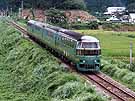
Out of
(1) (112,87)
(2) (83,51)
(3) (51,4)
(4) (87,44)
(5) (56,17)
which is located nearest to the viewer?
Answer: (1) (112,87)

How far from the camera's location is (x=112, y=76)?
94.5 feet

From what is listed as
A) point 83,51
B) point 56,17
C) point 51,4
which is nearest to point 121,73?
point 83,51

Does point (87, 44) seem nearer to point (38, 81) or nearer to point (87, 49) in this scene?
point (87, 49)

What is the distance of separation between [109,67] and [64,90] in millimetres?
9053

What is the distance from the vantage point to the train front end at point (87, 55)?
93.7 ft

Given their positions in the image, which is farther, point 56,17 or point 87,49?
point 56,17

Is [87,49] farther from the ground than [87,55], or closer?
farther from the ground

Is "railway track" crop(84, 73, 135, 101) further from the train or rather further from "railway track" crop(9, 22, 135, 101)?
the train

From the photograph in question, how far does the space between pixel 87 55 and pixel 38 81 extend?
14.0 ft

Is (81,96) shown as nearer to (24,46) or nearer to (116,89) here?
(116,89)

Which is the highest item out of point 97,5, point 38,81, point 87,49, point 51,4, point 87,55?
point 51,4

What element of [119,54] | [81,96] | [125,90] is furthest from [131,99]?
[119,54]

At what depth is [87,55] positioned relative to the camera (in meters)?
28.6

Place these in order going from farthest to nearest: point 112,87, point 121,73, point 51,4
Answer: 1. point 51,4
2. point 121,73
3. point 112,87
